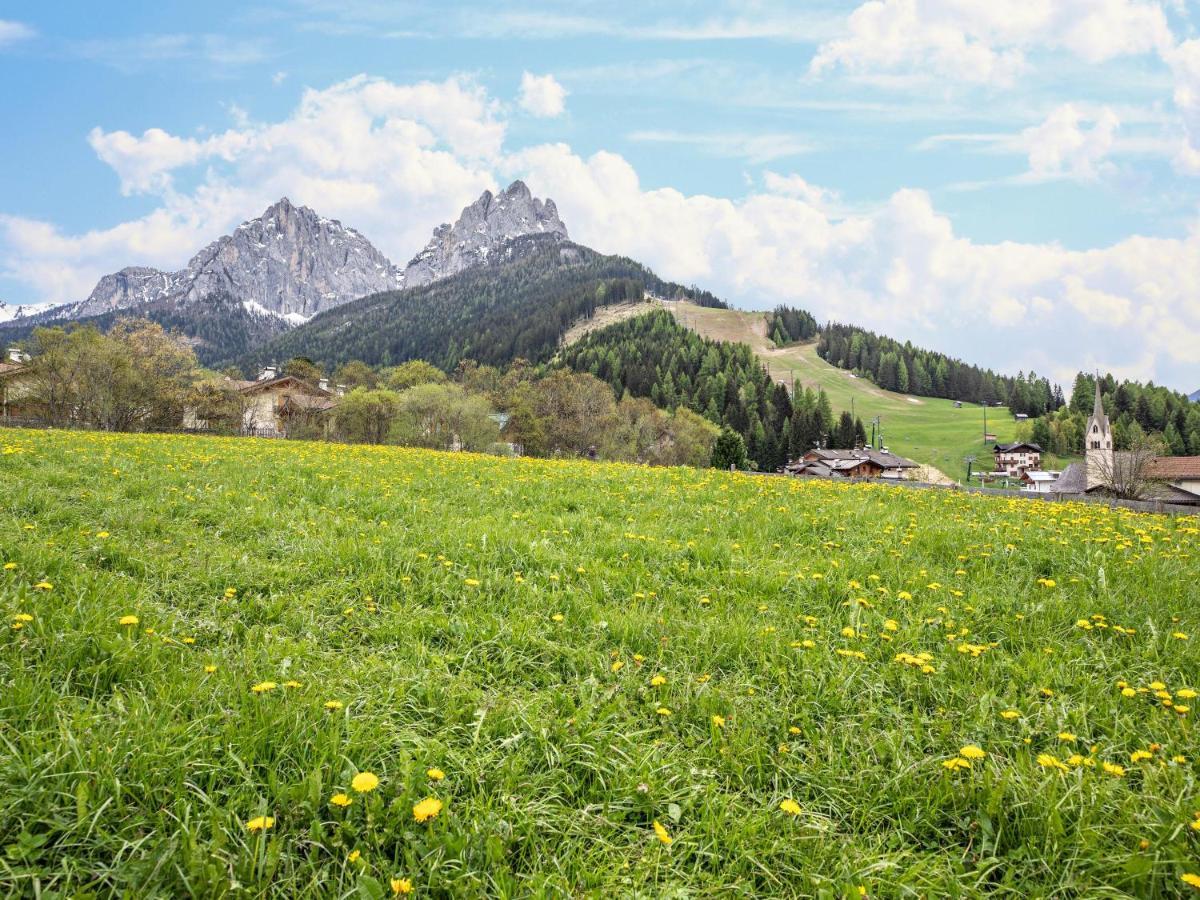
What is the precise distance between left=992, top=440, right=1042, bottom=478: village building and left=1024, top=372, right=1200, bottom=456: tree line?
28.4 ft

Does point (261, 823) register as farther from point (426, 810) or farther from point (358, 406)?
point (358, 406)

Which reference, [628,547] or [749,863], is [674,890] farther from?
[628,547]

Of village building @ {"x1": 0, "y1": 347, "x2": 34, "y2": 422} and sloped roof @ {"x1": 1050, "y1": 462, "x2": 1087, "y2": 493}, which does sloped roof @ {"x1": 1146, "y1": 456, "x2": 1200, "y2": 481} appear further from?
village building @ {"x1": 0, "y1": 347, "x2": 34, "y2": 422}

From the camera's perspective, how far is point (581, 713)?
143 inches

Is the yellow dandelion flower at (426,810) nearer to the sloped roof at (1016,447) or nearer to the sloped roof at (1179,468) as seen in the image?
the sloped roof at (1179,468)

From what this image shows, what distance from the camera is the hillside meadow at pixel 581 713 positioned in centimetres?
255

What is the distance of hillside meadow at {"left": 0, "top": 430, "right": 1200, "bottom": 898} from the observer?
8.37ft

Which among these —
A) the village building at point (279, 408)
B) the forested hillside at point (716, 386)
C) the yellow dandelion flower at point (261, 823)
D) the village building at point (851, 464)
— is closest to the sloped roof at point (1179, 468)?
the village building at point (851, 464)

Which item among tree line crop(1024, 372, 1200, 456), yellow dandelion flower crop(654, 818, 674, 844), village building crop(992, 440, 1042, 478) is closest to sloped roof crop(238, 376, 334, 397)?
yellow dandelion flower crop(654, 818, 674, 844)

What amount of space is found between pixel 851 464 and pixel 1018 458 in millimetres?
62334

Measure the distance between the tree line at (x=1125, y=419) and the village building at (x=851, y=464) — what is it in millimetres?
52236

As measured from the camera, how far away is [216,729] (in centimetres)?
308

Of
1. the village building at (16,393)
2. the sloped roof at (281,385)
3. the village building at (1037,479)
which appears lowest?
the village building at (1037,479)

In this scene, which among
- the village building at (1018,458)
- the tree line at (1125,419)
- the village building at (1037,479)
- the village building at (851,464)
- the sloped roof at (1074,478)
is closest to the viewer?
the sloped roof at (1074,478)
